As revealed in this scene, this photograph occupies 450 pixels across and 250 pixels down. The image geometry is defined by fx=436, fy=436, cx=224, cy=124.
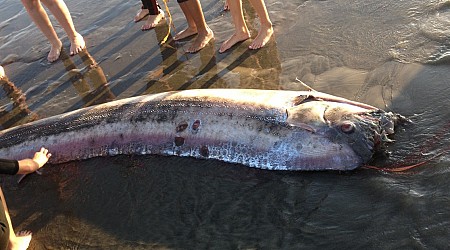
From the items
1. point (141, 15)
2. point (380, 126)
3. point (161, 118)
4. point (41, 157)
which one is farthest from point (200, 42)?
point (380, 126)

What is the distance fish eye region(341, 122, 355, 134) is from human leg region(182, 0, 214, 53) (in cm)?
292

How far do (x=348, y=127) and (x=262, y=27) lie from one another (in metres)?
2.58

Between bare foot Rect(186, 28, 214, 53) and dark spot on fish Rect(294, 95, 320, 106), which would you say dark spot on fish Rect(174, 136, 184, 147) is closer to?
dark spot on fish Rect(294, 95, 320, 106)

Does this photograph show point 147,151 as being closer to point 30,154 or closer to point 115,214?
point 115,214

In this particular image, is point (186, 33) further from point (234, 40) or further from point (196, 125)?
point (196, 125)

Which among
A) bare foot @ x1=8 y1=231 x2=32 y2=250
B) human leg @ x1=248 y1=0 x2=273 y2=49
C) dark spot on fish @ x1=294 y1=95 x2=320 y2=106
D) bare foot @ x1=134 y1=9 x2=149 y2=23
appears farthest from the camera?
bare foot @ x1=134 y1=9 x2=149 y2=23

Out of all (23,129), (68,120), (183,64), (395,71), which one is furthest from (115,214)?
(395,71)

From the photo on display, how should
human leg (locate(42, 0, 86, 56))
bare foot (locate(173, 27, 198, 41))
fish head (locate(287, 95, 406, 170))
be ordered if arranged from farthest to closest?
human leg (locate(42, 0, 86, 56)) < bare foot (locate(173, 27, 198, 41)) < fish head (locate(287, 95, 406, 170))

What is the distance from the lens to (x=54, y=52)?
6891 millimetres

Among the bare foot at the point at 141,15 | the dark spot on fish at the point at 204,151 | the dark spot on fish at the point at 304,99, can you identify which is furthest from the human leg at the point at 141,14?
the dark spot on fish at the point at 304,99

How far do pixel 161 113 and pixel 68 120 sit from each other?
1.11 m

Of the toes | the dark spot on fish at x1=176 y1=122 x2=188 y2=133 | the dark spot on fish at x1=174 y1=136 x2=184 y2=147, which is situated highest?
the dark spot on fish at x1=176 y1=122 x2=188 y2=133

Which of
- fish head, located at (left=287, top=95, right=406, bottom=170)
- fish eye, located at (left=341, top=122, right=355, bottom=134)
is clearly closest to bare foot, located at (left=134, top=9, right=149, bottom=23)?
fish head, located at (left=287, top=95, right=406, bottom=170)

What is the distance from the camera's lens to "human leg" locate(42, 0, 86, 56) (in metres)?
6.64
